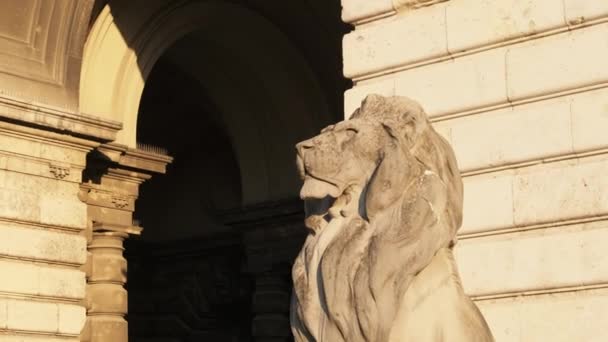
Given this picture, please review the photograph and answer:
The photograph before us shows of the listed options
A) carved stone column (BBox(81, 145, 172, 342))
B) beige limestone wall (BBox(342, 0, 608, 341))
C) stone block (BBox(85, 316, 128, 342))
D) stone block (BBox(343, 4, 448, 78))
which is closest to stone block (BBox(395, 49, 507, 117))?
beige limestone wall (BBox(342, 0, 608, 341))

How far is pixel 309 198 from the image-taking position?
4.85 m

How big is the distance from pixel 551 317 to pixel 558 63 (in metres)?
1.53

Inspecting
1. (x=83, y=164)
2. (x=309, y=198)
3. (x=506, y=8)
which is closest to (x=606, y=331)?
(x=506, y=8)

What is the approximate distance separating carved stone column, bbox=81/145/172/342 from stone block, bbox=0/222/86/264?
926 millimetres

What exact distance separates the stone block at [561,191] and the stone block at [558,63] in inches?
19.0

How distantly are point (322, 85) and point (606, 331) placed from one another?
35.3 feet

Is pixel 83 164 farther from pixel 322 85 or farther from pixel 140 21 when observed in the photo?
pixel 322 85

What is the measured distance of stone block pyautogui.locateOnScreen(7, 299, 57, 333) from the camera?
39.2 feet

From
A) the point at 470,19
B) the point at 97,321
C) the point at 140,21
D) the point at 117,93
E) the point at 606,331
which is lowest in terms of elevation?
the point at 606,331

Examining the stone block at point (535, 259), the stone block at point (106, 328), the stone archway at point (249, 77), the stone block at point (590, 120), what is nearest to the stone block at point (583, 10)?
the stone block at point (590, 120)

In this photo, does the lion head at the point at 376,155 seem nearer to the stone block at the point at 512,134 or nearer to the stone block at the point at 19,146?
the stone block at the point at 512,134

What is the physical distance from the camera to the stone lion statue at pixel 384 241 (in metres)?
4.47

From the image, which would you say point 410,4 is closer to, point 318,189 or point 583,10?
point 583,10

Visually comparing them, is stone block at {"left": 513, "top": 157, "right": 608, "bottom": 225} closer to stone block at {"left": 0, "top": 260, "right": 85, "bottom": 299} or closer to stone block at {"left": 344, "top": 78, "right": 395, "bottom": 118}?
stone block at {"left": 344, "top": 78, "right": 395, "bottom": 118}
